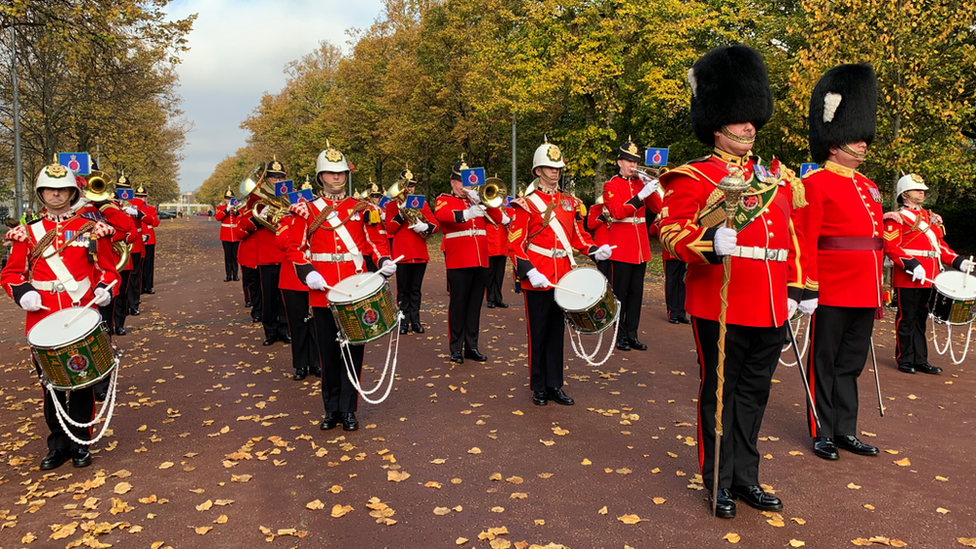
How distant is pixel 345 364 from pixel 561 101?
20.5 metres

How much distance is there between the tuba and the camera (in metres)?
7.91

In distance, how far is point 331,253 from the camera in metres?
5.69

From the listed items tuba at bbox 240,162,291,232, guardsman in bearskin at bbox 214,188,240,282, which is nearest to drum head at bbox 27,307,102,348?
tuba at bbox 240,162,291,232

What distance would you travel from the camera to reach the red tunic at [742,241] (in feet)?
12.8

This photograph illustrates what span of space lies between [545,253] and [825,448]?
2.73m

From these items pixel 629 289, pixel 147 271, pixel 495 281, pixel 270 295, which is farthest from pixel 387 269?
pixel 147 271

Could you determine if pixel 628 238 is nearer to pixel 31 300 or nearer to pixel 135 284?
pixel 31 300

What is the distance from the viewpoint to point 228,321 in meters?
11.1

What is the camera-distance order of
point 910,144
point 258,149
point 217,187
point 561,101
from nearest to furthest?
point 910,144 → point 561,101 → point 258,149 → point 217,187

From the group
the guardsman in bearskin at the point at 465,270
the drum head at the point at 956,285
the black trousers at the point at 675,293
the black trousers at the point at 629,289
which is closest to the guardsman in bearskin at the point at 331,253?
the guardsman in bearskin at the point at 465,270

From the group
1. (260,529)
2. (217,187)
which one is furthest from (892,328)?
(217,187)

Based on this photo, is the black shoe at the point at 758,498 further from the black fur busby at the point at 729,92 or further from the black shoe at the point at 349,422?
the black shoe at the point at 349,422

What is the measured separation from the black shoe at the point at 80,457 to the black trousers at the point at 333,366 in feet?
5.71

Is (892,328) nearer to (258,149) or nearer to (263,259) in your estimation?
(263,259)
